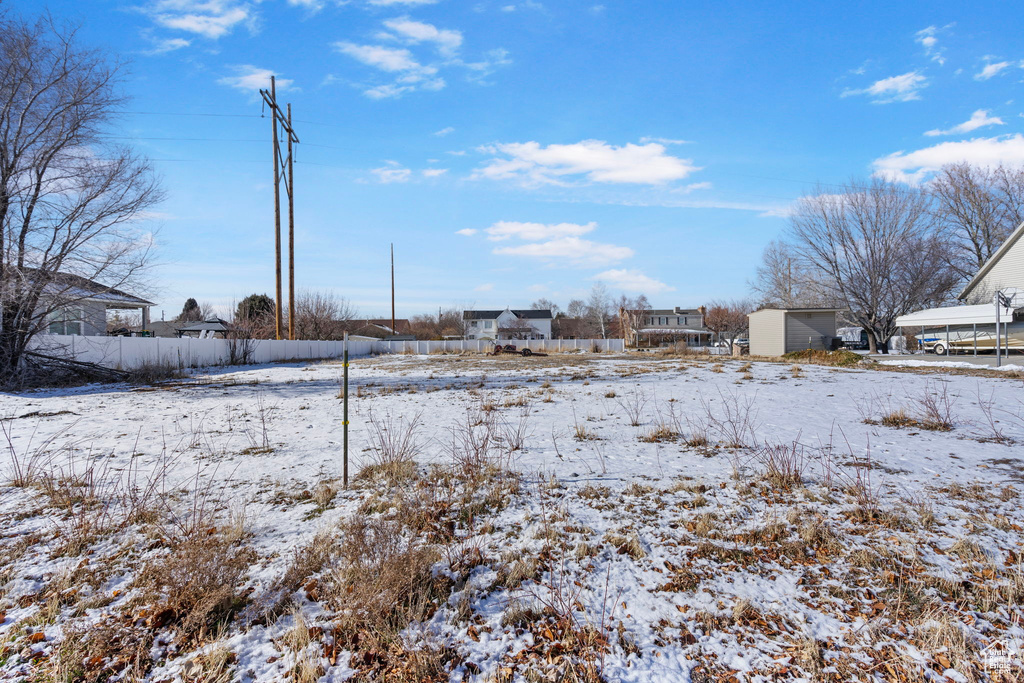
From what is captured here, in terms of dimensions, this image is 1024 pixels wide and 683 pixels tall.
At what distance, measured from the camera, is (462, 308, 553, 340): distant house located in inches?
2633

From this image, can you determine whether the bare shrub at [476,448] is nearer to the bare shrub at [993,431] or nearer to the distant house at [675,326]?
the bare shrub at [993,431]

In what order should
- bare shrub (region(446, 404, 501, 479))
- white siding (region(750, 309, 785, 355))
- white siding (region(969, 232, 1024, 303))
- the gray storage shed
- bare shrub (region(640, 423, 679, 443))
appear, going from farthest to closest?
white siding (region(750, 309, 785, 355)), the gray storage shed, white siding (region(969, 232, 1024, 303)), bare shrub (region(640, 423, 679, 443)), bare shrub (region(446, 404, 501, 479))

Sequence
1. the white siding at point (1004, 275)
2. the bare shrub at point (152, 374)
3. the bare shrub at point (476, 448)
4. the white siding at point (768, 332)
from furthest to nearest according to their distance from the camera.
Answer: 1. the white siding at point (768, 332)
2. the white siding at point (1004, 275)
3. the bare shrub at point (152, 374)
4. the bare shrub at point (476, 448)

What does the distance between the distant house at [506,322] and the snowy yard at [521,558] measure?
56.6 m

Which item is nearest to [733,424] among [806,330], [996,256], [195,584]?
[195,584]

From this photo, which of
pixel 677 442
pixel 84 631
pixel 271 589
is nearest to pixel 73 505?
pixel 84 631

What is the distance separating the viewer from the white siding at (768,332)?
90.6 ft

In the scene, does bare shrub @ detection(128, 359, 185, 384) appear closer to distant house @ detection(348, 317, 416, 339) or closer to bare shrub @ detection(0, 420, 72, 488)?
bare shrub @ detection(0, 420, 72, 488)

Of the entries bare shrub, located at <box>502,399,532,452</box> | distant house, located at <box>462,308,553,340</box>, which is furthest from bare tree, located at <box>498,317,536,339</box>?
bare shrub, located at <box>502,399,532,452</box>

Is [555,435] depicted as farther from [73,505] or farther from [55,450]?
[55,450]

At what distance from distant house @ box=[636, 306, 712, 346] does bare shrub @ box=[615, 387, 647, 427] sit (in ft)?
166

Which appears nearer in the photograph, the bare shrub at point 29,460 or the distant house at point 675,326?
the bare shrub at point 29,460

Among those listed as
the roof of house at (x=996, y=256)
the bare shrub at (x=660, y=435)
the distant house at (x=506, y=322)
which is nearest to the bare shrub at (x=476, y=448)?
the bare shrub at (x=660, y=435)

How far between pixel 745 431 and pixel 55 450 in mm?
9527
